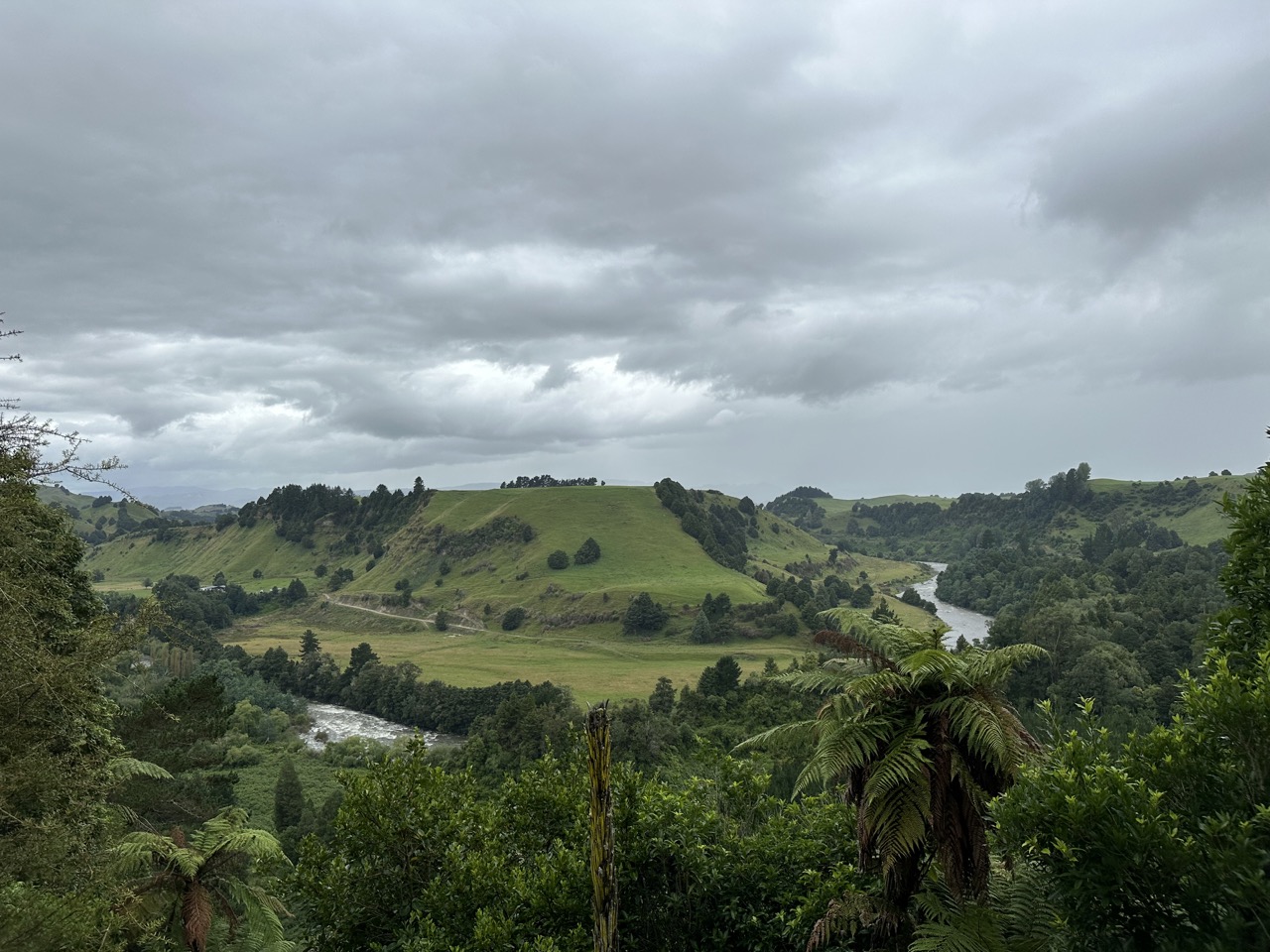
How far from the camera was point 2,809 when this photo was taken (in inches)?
436

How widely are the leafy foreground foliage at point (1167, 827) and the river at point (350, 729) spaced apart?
267ft

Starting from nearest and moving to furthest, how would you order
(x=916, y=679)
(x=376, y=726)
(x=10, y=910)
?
1. (x=916, y=679)
2. (x=10, y=910)
3. (x=376, y=726)

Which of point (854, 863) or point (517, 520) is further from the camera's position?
point (517, 520)

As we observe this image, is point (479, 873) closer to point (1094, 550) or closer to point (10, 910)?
point (10, 910)

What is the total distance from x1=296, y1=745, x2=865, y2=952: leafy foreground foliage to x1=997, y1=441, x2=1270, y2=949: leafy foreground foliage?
12.1 feet

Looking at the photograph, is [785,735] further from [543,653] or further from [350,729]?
[543,653]

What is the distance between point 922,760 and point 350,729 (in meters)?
95.6

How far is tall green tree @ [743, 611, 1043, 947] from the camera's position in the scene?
281 inches

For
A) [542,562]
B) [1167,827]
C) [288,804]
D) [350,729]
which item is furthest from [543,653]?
[1167,827]

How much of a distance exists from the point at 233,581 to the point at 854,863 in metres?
212

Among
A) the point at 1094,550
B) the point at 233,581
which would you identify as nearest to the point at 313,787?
the point at 233,581

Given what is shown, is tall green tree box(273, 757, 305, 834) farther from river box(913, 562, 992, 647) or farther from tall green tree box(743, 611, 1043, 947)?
river box(913, 562, 992, 647)

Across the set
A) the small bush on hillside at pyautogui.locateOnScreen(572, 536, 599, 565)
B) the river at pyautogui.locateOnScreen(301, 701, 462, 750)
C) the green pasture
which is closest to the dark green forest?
the river at pyautogui.locateOnScreen(301, 701, 462, 750)

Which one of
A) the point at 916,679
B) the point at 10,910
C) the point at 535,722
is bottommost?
the point at 535,722
